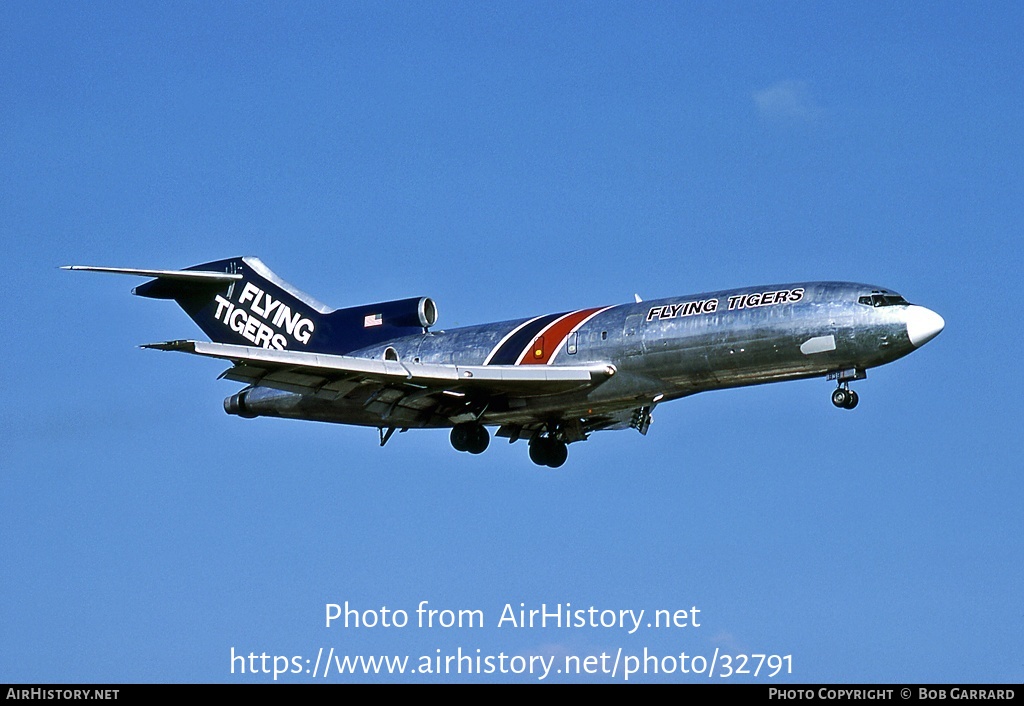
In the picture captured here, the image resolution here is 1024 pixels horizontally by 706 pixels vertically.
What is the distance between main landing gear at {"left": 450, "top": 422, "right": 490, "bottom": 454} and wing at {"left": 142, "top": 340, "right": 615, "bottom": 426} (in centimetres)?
26

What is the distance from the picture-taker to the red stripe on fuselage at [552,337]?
44125mm

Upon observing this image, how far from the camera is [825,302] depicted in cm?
4081

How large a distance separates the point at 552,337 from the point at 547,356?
20.4 inches

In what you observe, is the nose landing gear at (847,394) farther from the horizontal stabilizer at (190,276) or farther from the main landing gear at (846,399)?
the horizontal stabilizer at (190,276)

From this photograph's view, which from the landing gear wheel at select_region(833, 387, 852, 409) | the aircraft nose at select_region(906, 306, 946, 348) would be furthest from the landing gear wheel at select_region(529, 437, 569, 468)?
the aircraft nose at select_region(906, 306, 946, 348)

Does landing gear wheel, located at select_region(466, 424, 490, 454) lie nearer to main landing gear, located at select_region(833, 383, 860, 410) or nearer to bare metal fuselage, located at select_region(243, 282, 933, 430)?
bare metal fuselage, located at select_region(243, 282, 933, 430)

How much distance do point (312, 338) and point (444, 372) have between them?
282 inches

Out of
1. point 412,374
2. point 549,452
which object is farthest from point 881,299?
point 412,374

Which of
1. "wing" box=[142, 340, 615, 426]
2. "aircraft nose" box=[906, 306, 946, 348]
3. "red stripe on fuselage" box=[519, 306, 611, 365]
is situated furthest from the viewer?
"red stripe on fuselage" box=[519, 306, 611, 365]

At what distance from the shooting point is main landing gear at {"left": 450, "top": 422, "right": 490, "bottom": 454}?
45156mm

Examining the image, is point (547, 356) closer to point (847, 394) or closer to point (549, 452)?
point (549, 452)

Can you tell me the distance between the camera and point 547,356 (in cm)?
4412
